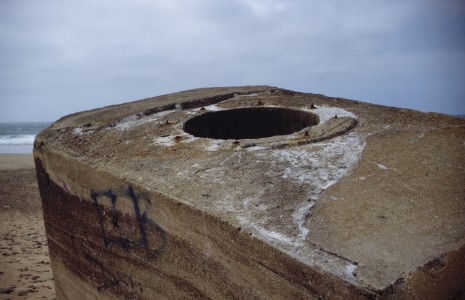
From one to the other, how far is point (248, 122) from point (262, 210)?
1.86 m

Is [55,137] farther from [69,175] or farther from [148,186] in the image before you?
[148,186]

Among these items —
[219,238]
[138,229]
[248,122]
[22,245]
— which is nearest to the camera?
[219,238]

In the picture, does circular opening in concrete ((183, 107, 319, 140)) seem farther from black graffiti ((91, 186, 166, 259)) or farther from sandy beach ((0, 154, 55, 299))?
sandy beach ((0, 154, 55, 299))

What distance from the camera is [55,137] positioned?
2516 mm

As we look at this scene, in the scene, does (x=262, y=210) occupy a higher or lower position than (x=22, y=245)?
higher

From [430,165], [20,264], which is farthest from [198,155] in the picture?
[20,264]

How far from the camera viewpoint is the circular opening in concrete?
9.60 feet


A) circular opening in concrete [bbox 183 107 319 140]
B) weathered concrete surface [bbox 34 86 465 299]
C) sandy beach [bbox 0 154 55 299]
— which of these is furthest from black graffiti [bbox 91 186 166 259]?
sandy beach [bbox 0 154 55 299]

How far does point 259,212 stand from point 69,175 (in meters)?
1.34

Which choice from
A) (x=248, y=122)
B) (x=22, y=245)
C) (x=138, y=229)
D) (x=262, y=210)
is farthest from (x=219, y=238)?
(x=22, y=245)

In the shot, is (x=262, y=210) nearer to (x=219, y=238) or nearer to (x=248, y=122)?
(x=219, y=238)

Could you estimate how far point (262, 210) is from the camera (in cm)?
129

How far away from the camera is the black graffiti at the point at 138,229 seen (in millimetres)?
1555

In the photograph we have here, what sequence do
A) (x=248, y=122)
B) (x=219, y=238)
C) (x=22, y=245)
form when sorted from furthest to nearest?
1. (x=22, y=245)
2. (x=248, y=122)
3. (x=219, y=238)
